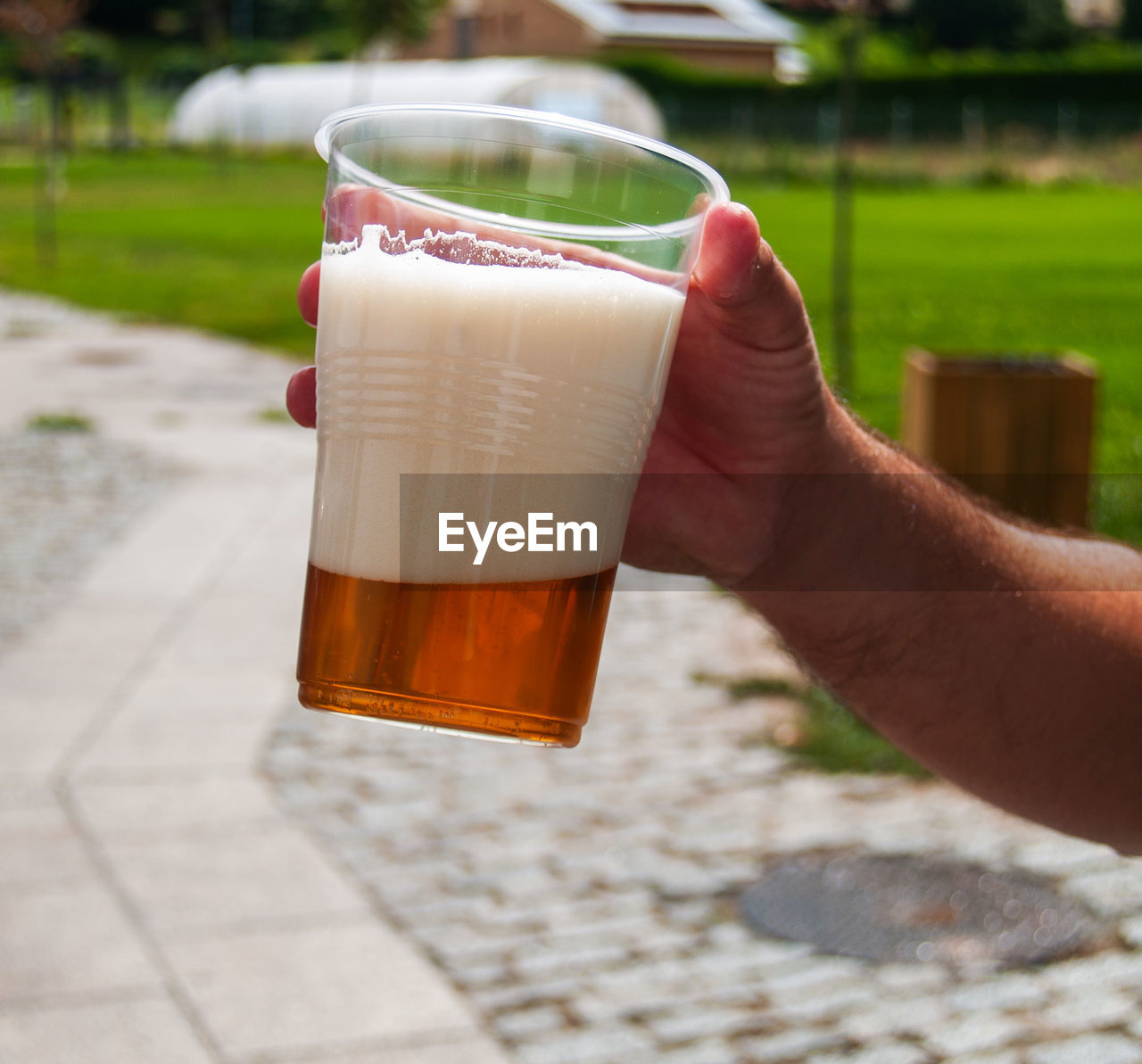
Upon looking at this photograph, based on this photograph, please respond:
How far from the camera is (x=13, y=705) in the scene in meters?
5.52

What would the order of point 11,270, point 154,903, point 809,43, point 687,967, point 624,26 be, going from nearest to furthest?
point 687,967, point 154,903, point 11,270, point 809,43, point 624,26

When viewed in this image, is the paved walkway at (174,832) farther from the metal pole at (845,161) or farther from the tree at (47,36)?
the tree at (47,36)

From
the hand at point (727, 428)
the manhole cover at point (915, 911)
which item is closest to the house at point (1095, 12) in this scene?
the manhole cover at point (915, 911)

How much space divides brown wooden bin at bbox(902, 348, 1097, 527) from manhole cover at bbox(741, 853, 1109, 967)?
213 centimetres

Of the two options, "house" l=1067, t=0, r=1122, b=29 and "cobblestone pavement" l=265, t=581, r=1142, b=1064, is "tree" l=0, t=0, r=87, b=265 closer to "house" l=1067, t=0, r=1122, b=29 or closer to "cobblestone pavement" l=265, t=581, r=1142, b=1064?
Result: "cobblestone pavement" l=265, t=581, r=1142, b=1064

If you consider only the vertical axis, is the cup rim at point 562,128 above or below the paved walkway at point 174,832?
above

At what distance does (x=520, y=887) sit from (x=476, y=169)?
3320 millimetres

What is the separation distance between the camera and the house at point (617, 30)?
5197 cm

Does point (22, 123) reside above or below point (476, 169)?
below

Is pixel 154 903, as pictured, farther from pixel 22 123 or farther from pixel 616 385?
pixel 22 123

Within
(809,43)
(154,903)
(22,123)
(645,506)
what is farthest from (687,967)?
(22,123)

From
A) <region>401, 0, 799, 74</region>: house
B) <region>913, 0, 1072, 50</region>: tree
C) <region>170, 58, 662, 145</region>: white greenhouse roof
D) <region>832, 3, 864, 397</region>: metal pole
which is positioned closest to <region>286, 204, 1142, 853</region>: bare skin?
<region>832, 3, 864, 397</region>: metal pole

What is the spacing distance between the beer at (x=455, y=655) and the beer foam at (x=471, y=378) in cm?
2

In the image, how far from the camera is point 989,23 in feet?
159
